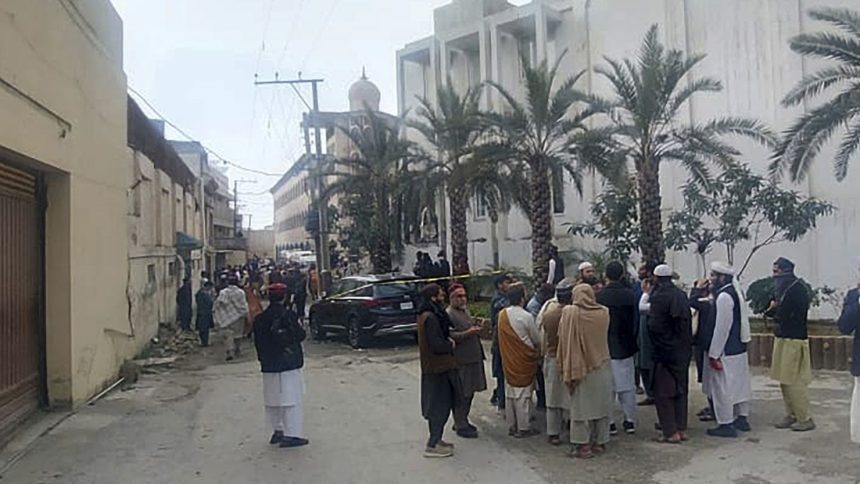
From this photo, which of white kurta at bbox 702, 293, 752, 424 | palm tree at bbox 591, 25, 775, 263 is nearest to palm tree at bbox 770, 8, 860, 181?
palm tree at bbox 591, 25, 775, 263

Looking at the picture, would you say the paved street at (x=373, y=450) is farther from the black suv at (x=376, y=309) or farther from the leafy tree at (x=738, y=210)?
the leafy tree at (x=738, y=210)

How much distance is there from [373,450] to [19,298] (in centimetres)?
459

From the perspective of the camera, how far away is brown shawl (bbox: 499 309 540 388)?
8.05 metres

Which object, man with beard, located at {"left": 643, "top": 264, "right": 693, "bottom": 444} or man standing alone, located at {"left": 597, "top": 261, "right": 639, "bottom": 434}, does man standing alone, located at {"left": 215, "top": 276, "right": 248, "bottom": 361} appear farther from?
man with beard, located at {"left": 643, "top": 264, "right": 693, "bottom": 444}

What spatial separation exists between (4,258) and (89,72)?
3228mm

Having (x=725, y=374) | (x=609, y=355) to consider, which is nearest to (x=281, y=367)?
(x=609, y=355)

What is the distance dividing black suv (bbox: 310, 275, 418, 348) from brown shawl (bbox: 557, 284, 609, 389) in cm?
924

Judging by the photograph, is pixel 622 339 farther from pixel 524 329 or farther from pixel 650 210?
pixel 650 210

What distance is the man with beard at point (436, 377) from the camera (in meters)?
7.53

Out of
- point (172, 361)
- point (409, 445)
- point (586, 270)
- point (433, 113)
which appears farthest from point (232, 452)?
point (433, 113)

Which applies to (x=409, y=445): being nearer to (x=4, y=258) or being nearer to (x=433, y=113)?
(x=4, y=258)

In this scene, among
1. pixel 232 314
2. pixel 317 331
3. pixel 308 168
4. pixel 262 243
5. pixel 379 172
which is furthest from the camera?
pixel 262 243

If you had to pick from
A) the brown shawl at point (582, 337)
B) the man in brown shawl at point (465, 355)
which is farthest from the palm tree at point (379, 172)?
the brown shawl at point (582, 337)

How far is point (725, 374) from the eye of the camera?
26.0ft
